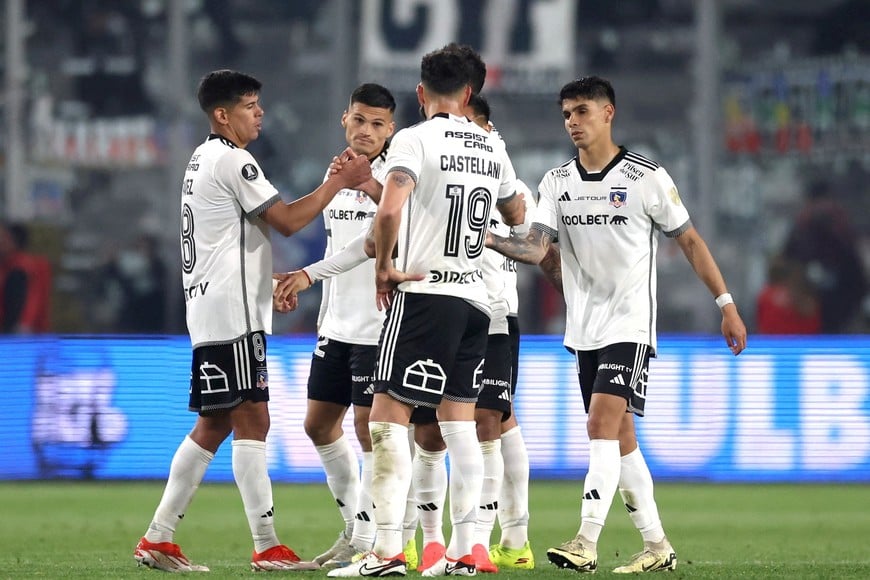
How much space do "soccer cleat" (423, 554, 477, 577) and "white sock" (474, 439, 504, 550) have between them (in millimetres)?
604

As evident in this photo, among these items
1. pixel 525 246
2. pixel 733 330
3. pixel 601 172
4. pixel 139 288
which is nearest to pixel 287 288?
pixel 525 246

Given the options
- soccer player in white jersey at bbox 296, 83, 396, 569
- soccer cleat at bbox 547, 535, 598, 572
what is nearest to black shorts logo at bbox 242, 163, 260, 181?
soccer player in white jersey at bbox 296, 83, 396, 569

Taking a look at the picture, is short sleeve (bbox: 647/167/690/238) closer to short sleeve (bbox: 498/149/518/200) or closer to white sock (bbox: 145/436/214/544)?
short sleeve (bbox: 498/149/518/200)

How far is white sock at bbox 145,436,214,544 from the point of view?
7.21 metres

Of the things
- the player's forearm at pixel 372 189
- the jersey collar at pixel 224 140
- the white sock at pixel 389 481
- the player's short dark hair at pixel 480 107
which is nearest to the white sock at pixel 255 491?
the white sock at pixel 389 481

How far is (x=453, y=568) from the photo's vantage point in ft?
21.9

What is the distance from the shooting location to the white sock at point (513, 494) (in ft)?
25.6

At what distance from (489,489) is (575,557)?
32.8 inches

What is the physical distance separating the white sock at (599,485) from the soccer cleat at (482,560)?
434 mm

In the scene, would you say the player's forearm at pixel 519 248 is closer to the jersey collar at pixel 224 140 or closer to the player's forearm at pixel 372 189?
the player's forearm at pixel 372 189

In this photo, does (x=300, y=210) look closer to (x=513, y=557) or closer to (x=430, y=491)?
(x=430, y=491)

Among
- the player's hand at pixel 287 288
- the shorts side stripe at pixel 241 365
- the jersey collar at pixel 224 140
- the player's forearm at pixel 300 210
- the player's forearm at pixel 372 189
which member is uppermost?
the jersey collar at pixel 224 140

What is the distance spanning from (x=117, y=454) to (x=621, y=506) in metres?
4.23

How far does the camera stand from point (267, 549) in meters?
7.07
